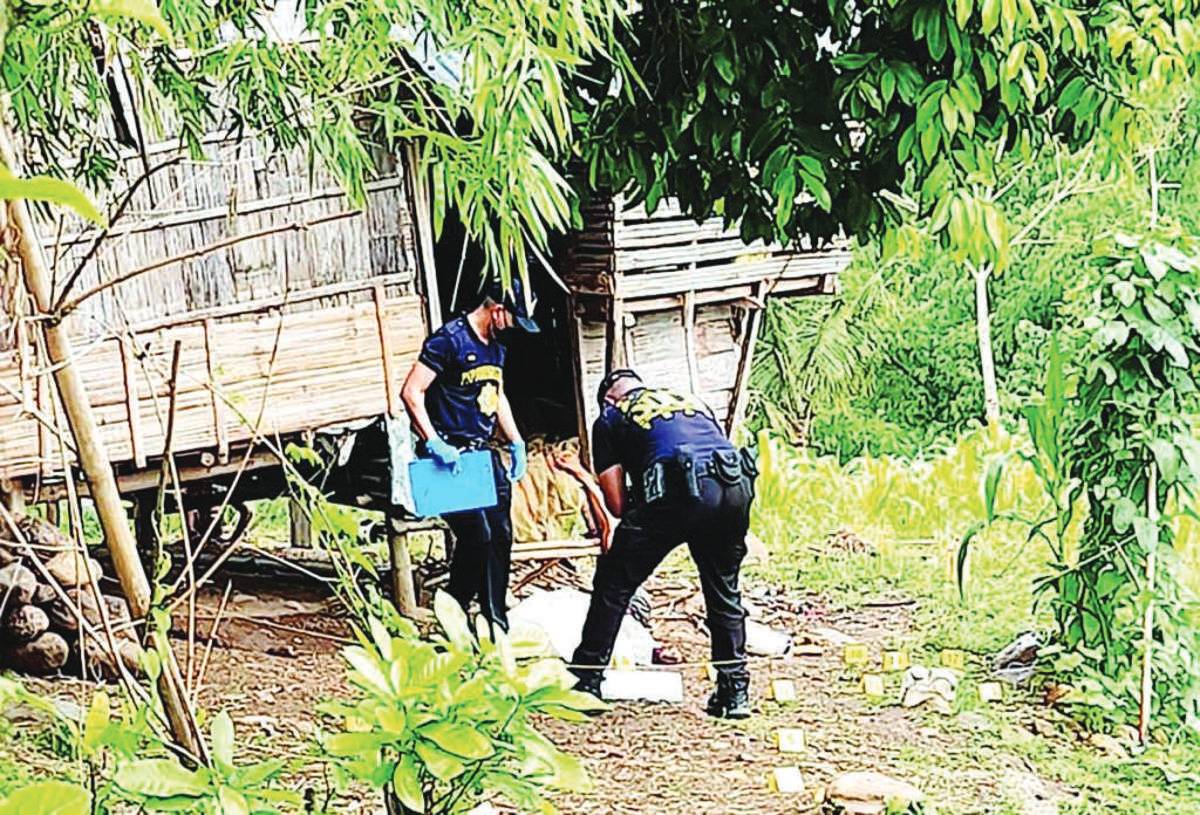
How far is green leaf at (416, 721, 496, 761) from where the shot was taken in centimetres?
183

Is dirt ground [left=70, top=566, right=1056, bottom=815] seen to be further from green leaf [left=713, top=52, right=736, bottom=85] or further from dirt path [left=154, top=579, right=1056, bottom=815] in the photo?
green leaf [left=713, top=52, right=736, bottom=85]

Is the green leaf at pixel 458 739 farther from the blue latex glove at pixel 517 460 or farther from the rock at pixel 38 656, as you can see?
the blue latex glove at pixel 517 460

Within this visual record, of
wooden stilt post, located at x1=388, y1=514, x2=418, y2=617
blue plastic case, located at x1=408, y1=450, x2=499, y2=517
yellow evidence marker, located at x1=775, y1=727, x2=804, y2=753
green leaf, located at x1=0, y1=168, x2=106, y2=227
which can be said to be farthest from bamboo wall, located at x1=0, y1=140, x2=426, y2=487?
green leaf, located at x1=0, y1=168, x2=106, y2=227

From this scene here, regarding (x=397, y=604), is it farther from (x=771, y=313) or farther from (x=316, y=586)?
(x=771, y=313)

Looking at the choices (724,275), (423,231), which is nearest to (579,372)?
(724,275)

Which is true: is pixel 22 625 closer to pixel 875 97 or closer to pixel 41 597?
pixel 41 597

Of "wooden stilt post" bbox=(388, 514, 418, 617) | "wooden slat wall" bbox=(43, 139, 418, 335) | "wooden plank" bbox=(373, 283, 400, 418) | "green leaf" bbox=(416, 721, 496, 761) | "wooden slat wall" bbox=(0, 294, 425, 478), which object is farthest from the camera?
"wooden stilt post" bbox=(388, 514, 418, 617)

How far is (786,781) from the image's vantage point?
19.5ft

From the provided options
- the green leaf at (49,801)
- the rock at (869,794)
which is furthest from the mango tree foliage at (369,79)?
the rock at (869,794)

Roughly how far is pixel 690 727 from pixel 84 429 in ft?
17.6

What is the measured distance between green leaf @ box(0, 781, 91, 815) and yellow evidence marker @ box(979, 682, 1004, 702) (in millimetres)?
6611

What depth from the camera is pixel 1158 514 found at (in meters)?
6.33

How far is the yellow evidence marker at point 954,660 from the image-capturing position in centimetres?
778

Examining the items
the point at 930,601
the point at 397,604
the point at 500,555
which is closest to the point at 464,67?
the point at 500,555
